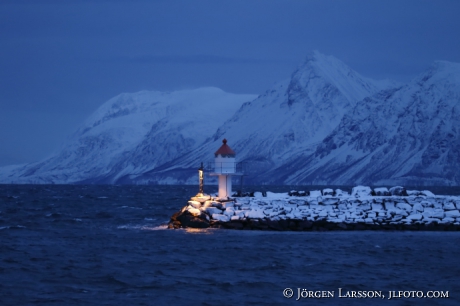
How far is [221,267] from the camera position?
32.5m

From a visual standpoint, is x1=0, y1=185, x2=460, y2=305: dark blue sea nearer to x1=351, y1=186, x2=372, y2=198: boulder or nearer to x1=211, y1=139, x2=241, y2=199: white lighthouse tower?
x1=211, y1=139, x2=241, y2=199: white lighthouse tower

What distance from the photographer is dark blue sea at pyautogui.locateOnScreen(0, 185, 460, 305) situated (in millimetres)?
26047

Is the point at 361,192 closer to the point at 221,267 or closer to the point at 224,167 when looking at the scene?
the point at 224,167

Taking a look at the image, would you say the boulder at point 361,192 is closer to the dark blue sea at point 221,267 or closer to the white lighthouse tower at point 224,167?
the dark blue sea at point 221,267

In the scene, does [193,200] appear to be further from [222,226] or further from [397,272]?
[397,272]

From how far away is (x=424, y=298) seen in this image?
84.9 ft

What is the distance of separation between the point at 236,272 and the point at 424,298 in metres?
8.04

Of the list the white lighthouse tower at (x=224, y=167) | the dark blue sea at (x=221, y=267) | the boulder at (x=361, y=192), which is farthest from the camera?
the boulder at (x=361, y=192)

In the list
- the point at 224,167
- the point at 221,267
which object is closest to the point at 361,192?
the point at 224,167

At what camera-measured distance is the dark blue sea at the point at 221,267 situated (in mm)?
26047

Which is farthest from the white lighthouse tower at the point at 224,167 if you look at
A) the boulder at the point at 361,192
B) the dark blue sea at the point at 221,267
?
the boulder at the point at 361,192

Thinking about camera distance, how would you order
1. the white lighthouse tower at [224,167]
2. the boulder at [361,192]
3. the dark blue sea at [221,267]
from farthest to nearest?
the boulder at [361,192]
the white lighthouse tower at [224,167]
the dark blue sea at [221,267]

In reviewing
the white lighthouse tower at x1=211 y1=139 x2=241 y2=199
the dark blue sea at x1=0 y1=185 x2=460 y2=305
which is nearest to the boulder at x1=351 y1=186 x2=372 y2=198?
the dark blue sea at x1=0 y1=185 x2=460 y2=305

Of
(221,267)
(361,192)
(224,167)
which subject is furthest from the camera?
(361,192)
